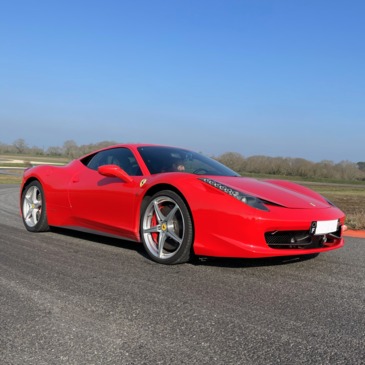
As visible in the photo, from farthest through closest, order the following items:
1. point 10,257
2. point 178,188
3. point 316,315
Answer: point 10,257
point 178,188
point 316,315

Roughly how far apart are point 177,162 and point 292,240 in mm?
1652

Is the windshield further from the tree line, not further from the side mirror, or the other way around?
the tree line

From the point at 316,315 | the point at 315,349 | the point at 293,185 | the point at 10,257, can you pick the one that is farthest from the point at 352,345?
the point at 10,257

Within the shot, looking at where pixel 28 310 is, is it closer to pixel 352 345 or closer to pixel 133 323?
pixel 133 323

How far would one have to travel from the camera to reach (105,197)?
4586 mm

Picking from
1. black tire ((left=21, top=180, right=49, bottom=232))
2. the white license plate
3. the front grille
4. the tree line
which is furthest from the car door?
the tree line

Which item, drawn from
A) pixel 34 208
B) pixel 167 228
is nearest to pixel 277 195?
pixel 167 228

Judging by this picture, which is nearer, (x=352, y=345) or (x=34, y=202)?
(x=352, y=345)

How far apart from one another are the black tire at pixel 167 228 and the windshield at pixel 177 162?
52 centimetres

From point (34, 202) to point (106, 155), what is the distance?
1.50 meters

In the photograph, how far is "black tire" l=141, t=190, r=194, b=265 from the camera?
3.73m

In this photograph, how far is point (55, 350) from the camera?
80.4 inches

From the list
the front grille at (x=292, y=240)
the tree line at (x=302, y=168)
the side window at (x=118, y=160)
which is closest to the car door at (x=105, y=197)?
the side window at (x=118, y=160)

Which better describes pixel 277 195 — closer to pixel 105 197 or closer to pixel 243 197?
pixel 243 197
